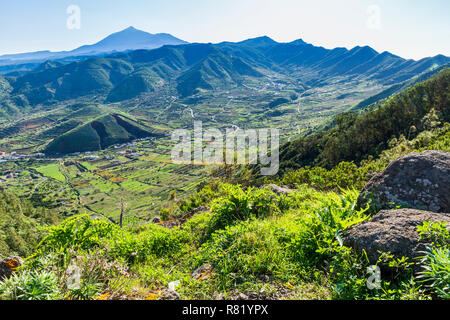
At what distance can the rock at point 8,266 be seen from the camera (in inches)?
185

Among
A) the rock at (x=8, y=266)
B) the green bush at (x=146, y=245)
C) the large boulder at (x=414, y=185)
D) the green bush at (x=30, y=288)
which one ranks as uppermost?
the large boulder at (x=414, y=185)

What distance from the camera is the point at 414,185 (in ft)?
16.0

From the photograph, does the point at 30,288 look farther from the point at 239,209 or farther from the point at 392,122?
the point at 392,122

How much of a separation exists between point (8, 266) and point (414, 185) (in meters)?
8.45

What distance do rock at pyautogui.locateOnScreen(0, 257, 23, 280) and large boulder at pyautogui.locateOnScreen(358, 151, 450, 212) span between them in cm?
745

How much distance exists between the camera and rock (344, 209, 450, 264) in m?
3.61

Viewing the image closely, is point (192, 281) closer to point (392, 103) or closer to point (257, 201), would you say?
point (257, 201)

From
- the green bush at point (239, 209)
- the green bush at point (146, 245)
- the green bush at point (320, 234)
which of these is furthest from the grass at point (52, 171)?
the green bush at point (320, 234)

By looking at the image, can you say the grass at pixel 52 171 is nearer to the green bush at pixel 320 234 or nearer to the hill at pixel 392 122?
the hill at pixel 392 122

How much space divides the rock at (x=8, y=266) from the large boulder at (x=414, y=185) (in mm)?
7454

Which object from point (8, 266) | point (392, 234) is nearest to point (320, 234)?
point (392, 234)

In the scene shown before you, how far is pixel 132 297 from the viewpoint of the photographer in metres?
4.09

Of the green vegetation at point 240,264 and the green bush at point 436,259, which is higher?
the green bush at point 436,259
